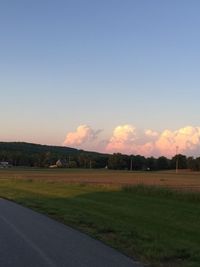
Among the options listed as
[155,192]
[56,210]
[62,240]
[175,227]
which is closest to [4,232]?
[62,240]

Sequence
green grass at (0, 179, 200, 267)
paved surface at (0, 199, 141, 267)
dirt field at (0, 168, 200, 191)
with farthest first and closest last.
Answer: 1. dirt field at (0, 168, 200, 191)
2. green grass at (0, 179, 200, 267)
3. paved surface at (0, 199, 141, 267)

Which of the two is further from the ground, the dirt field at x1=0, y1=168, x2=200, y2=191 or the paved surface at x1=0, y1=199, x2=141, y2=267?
the dirt field at x1=0, y1=168, x2=200, y2=191

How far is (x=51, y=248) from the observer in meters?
11.5

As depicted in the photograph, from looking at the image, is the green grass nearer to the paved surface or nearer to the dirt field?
the paved surface

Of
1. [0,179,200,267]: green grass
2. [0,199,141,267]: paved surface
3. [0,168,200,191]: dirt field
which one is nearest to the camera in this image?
[0,199,141,267]: paved surface

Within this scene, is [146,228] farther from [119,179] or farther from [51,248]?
[119,179]

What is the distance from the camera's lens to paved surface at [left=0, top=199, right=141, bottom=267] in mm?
9781

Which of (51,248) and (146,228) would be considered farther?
(146,228)

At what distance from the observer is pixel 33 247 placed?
456 inches

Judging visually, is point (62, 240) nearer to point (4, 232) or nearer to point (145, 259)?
point (4, 232)

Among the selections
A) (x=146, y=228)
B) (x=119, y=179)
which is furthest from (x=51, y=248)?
(x=119, y=179)

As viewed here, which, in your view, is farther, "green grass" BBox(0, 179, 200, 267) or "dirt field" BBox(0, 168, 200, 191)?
"dirt field" BBox(0, 168, 200, 191)

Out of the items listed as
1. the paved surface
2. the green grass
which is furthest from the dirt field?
the paved surface

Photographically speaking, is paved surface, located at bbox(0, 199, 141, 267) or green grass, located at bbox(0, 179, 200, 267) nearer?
paved surface, located at bbox(0, 199, 141, 267)
